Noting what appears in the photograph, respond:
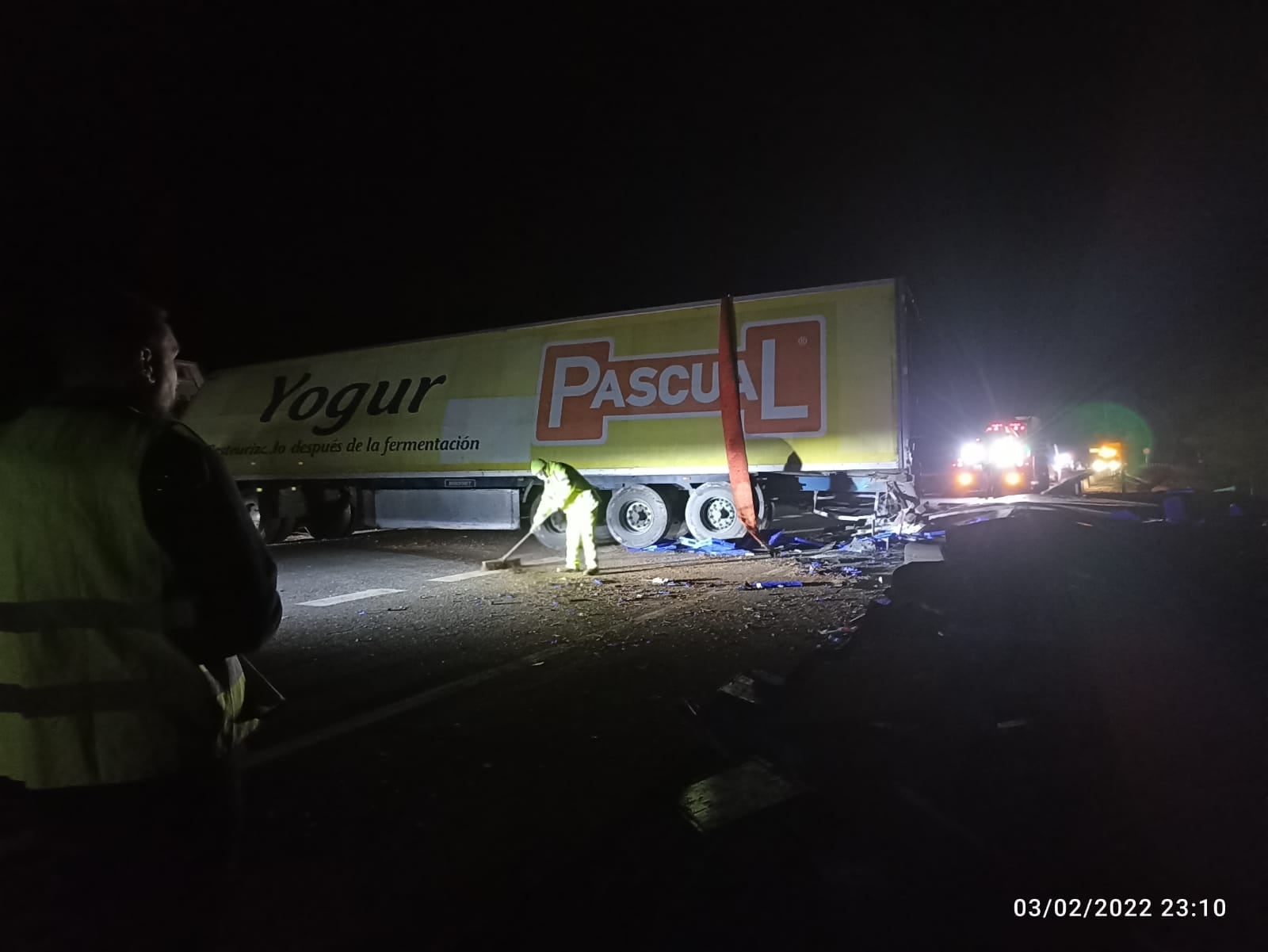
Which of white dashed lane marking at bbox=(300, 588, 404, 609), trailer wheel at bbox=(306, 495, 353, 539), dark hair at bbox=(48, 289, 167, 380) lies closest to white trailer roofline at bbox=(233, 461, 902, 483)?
trailer wheel at bbox=(306, 495, 353, 539)

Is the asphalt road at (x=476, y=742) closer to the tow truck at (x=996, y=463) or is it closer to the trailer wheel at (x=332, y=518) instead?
the tow truck at (x=996, y=463)

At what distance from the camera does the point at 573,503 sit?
9297mm

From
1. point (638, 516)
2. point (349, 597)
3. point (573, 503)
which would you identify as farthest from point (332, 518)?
point (573, 503)

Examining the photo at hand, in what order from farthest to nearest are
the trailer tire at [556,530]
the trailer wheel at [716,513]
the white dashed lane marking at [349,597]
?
1. the trailer tire at [556,530]
2. the trailer wheel at [716,513]
3. the white dashed lane marking at [349,597]

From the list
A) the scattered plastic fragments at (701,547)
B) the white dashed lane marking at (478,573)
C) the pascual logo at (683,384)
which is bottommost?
the white dashed lane marking at (478,573)

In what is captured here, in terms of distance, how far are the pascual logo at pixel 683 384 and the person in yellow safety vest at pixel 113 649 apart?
353 inches

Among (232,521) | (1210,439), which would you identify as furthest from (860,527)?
(1210,439)

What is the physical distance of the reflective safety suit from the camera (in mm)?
9188

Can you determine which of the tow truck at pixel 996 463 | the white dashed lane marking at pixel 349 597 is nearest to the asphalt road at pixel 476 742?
the white dashed lane marking at pixel 349 597

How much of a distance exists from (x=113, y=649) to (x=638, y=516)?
10.0 metres

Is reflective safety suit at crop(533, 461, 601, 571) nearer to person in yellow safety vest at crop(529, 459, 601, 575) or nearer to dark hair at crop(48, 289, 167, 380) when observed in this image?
person in yellow safety vest at crop(529, 459, 601, 575)

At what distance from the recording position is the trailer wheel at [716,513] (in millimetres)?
10531

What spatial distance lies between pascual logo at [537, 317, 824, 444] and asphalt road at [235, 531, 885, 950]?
2.60 metres

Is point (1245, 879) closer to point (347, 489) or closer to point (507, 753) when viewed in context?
point (507, 753)
